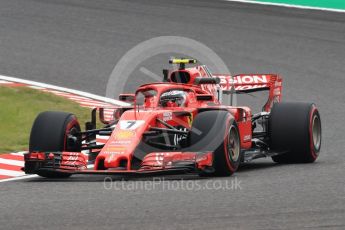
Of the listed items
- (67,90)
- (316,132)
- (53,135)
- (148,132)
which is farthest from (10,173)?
(67,90)

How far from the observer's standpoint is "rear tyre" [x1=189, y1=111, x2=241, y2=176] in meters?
12.5

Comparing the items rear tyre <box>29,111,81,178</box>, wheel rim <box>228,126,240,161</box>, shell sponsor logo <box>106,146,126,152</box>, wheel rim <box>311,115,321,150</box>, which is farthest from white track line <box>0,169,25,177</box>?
wheel rim <box>311,115,321,150</box>

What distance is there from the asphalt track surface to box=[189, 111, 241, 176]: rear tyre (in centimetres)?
20

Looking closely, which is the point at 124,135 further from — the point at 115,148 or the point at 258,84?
the point at 258,84

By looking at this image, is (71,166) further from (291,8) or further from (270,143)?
(291,8)

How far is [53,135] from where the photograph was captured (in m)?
13.2

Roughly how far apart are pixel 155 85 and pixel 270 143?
5.78 ft

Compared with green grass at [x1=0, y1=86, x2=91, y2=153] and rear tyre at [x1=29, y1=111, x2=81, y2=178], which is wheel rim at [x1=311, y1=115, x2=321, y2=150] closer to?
rear tyre at [x1=29, y1=111, x2=81, y2=178]

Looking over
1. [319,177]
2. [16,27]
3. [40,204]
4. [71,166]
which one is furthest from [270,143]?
[16,27]

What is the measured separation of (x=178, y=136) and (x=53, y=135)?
1480mm

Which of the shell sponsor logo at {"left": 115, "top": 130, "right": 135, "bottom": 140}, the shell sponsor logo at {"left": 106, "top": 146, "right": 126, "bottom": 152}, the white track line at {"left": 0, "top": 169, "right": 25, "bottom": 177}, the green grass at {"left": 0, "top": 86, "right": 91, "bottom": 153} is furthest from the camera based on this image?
the green grass at {"left": 0, "top": 86, "right": 91, "bottom": 153}

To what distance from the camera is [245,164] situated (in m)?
14.8

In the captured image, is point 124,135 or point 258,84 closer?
point 124,135

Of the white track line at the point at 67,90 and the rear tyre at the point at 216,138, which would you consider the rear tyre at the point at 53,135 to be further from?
the white track line at the point at 67,90
